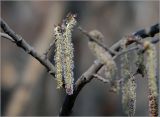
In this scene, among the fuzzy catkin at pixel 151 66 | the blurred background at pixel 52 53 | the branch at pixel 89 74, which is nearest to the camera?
the fuzzy catkin at pixel 151 66

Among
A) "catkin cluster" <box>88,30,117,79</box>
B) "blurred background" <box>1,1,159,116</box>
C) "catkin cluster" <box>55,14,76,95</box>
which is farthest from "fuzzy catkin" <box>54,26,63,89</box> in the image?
"blurred background" <box>1,1,159,116</box>

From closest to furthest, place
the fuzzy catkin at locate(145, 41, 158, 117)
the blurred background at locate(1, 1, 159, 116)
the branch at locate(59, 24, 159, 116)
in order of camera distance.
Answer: the fuzzy catkin at locate(145, 41, 158, 117) → the branch at locate(59, 24, 159, 116) → the blurred background at locate(1, 1, 159, 116)

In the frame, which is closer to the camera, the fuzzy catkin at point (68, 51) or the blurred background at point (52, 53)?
the fuzzy catkin at point (68, 51)

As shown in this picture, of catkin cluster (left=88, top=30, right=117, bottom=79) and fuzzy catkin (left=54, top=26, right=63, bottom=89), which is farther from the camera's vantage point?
fuzzy catkin (left=54, top=26, right=63, bottom=89)

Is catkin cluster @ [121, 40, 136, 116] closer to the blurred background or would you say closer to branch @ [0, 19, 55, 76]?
branch @ [0, 19, 55, 76]

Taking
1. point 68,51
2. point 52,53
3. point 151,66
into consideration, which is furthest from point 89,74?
point 52,53

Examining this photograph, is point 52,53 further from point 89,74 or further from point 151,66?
point 151,66

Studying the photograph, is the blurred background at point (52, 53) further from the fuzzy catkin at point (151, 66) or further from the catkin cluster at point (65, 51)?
the fuzzy catkin at point (151, 66)

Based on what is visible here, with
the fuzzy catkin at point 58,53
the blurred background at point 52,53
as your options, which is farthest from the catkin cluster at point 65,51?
the blurred background at point 52,53

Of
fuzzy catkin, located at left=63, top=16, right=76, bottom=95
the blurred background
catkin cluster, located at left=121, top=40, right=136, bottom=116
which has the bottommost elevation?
catkin cluster, located at left=121, top=40, right=136, bottom=116

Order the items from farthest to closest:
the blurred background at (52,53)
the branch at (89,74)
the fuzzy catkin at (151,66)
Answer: the blurred background at (52,53)
the branch at (89,74)
the fuzzy catkin at (151,66)
